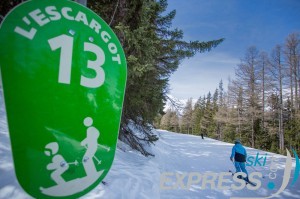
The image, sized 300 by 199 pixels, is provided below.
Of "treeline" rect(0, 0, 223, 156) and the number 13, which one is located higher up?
"treeline" rect(0, 0, 223, 156)

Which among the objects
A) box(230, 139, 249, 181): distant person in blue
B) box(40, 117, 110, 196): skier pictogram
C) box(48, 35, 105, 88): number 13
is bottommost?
box(230, 139, 249, 181): distant person in blue

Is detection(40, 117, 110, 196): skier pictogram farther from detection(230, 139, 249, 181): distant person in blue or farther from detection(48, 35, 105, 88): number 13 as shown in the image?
detection(230, 139, 249, 181): distant person in blue

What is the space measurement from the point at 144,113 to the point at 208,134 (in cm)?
3813

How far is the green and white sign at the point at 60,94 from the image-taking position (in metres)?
1.02

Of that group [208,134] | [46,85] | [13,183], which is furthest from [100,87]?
[208,134]

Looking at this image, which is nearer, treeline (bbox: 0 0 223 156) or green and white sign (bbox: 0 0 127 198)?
A: green and white sign (bbox: 0 0 127 198)

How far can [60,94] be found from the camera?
1.13 m

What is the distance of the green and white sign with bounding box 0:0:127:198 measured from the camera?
102 centimetres

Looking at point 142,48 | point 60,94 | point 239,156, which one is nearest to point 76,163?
point 60,94

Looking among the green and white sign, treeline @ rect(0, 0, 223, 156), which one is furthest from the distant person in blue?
the green and white sign

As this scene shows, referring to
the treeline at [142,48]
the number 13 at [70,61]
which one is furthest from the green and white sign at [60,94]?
the treeline at [142,48]

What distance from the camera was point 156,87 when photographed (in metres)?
7.58

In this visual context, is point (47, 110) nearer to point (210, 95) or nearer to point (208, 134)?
point (208, 134)

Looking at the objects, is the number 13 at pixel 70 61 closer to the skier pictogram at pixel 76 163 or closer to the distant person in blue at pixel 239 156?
the skier pictogram at pixel 76 163
